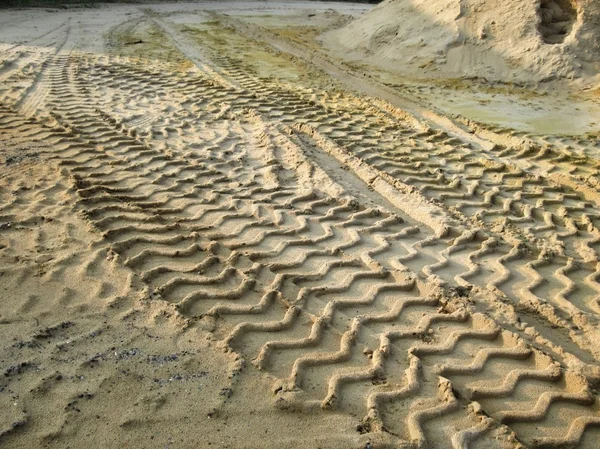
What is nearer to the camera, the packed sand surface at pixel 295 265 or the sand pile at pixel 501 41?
the packed sand surface at pixel 295 265

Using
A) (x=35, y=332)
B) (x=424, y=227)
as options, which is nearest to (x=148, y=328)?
(x=35, y=332)

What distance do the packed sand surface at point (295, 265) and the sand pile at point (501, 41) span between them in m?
0.77

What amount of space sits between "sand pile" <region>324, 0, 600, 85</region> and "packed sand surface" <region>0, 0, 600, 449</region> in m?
0.77

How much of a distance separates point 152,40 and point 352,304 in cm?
1141

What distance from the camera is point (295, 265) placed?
3.97 meters

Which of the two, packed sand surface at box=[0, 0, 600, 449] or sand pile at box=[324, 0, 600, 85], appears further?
sand pile at box=[324, 0, 600, 85]

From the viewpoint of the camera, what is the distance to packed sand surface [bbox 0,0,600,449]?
2.69 meters

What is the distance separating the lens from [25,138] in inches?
239

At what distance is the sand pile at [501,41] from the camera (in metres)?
9.32

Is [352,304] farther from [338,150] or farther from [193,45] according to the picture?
[193,45]

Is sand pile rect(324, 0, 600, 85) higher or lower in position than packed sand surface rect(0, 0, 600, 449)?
higher

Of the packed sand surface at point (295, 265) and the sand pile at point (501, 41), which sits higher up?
the sand pile at point (501, 41)

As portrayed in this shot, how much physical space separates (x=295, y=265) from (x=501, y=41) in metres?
8.09

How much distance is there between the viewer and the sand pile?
9.32 meters
